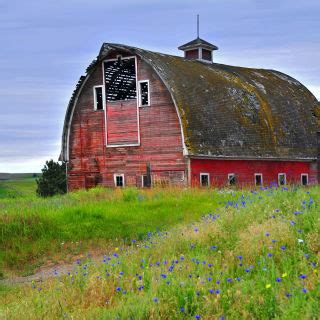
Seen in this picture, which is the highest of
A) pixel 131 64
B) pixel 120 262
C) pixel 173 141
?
pixel 131 64

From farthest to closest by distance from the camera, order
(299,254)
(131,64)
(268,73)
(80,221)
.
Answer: (268,73), (131,64), (80,221), (299,254)

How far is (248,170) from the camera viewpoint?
30.2 metres

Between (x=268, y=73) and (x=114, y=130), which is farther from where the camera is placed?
(x=268, y=73)

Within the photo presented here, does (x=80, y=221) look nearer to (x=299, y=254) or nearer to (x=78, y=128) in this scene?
(x=299, y=254)

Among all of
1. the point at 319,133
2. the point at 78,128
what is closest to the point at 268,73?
the point at 319,133

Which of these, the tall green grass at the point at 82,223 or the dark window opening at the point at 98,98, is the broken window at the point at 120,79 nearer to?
the dark window opening at the point at 98,98

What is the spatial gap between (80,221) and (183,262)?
753 centimetres

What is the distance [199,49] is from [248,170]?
1048 cm

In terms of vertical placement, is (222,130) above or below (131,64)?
below

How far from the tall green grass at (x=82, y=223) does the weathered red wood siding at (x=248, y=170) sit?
8.25 meters

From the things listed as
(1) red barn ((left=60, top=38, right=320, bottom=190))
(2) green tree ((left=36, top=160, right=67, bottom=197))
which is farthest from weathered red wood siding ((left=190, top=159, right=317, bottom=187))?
(2) green tree ((left=36, top=160, right=67, bottom=197))

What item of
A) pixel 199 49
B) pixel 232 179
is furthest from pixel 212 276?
pixel 199 49

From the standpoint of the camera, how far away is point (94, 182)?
3030cm

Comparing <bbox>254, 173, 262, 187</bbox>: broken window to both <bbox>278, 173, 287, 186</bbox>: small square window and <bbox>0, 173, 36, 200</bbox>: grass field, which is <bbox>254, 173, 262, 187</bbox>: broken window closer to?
<bbox>278, 173, 287, 186</bbox>: small square window
